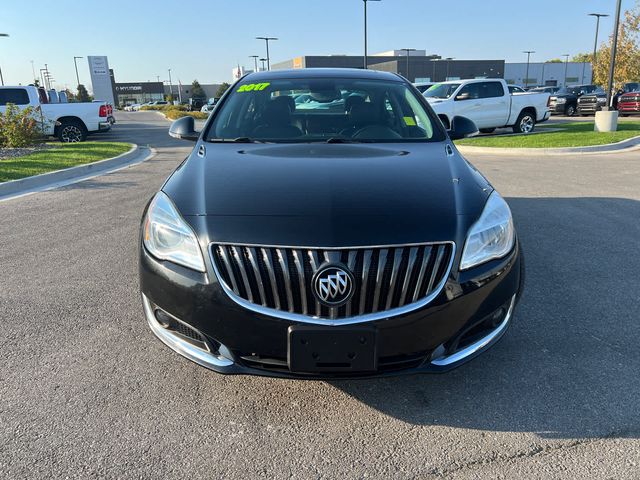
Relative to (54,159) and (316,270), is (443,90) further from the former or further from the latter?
(316,270)

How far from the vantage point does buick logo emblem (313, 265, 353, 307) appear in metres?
2.05

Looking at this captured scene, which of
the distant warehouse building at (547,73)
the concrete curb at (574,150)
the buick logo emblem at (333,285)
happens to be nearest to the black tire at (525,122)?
the concrete curb at (574,150)

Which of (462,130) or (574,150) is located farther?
(574,150)

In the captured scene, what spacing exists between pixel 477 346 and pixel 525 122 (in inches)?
668

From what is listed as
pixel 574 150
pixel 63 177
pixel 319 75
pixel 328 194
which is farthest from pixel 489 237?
pixel 574 150

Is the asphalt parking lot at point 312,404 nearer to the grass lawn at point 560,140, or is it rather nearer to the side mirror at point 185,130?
the side mirror at point 185,130

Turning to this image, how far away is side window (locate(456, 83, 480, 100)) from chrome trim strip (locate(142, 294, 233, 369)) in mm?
15100

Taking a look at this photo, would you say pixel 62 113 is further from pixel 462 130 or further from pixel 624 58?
pixel 624 58

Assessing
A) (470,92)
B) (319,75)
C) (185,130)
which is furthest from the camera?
(470,92)

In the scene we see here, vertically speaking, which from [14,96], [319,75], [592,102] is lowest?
[592,102]

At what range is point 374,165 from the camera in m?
2.85

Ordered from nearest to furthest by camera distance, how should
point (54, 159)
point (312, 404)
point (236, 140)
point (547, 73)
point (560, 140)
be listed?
1. point (312, 404)
2. point (236, 140)
3. point (54, 159)
4. point (560, 140)
5. point (547, 73)

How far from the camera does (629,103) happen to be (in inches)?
985

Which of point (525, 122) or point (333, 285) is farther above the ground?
point (333, 285)
